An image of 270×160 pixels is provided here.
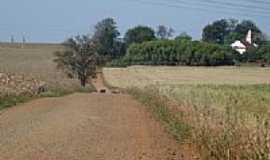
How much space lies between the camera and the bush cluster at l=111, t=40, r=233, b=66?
114875 millimetres

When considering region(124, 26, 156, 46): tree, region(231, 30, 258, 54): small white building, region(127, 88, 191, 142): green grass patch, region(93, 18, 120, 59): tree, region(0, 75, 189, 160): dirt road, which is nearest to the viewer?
region(0, 75, 189, 160): dirt road

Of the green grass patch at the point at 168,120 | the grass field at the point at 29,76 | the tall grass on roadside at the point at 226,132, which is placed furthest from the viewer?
the grass field at the point at 29,76

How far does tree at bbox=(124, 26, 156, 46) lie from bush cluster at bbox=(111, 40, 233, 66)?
3430 centimetres

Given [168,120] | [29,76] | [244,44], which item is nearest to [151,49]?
[244,44]

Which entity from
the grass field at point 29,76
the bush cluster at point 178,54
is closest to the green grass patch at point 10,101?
the grass field at point 29,76

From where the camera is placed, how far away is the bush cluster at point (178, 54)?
11488 centimetres

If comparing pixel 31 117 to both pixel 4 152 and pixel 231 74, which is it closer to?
pixel 4 152

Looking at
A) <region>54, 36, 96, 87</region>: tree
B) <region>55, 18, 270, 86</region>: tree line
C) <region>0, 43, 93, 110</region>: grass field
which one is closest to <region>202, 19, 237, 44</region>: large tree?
<region>55, 18, 270, 86</region>: tree line

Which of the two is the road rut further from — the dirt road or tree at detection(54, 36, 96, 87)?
tree at detection(54, 36, 96, 87)

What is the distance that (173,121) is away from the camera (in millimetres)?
21438

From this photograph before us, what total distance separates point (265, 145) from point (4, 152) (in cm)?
717

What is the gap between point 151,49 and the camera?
121m

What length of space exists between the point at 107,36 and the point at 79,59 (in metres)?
56.8

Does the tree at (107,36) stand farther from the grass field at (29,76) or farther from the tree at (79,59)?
the tree at (79,59)
